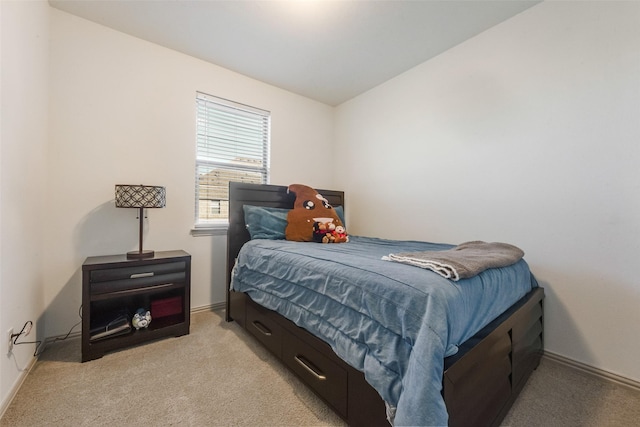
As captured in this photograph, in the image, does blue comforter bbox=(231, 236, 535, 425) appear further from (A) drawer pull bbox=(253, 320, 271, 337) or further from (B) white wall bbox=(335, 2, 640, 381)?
(B) white wall bbox=(335, 2, 640, 381)

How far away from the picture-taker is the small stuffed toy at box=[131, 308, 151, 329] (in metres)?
1.86

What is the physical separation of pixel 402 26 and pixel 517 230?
1788mm

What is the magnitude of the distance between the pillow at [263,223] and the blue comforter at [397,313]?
0.78m

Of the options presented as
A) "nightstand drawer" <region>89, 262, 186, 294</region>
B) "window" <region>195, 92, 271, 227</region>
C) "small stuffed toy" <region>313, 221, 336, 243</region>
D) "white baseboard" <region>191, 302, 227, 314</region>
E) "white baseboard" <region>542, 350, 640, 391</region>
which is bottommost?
"white baseboard" <region>542, 350, 640, 391</region>

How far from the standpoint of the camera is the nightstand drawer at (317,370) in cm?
113

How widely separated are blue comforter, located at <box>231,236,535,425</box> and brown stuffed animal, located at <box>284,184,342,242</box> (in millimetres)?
697

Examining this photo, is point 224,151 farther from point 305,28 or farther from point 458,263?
point 458,263

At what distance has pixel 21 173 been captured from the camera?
1.41 metres

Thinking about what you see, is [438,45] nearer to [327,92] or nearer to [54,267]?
[327,92]

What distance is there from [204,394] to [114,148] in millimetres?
1944

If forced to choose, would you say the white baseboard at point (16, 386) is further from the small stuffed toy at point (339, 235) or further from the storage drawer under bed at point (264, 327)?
the small stuffed toy at point (339, 235)

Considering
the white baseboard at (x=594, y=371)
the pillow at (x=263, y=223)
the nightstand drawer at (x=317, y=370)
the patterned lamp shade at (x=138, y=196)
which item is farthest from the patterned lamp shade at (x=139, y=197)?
the white baseboard at (x=594, y=371)

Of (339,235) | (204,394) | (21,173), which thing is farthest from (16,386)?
(339,235)

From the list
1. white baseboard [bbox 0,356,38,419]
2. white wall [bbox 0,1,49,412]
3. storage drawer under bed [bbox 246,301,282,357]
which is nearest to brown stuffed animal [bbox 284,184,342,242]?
storage drawer under bed [bbox 246,301,282,357]
